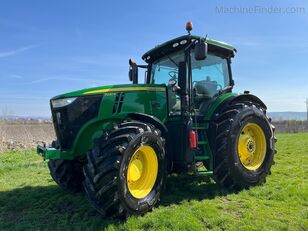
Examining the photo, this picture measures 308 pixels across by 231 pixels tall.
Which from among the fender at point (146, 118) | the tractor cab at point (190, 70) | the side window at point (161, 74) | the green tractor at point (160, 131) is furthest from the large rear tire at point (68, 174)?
the side window at point (161, 74)

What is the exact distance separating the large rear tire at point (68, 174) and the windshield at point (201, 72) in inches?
92.1

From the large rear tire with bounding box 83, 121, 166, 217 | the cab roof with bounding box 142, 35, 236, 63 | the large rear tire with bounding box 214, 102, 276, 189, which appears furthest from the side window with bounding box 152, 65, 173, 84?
the large rear tire with bounding box 83, 121, 166, 217

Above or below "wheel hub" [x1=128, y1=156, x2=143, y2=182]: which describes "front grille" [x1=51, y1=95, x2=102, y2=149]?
above

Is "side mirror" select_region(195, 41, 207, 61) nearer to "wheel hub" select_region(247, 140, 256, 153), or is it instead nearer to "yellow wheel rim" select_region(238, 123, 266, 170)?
"yellow wheel rim" select_region(238, 123, 266, 170)

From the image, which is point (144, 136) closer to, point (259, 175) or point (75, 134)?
point (75, 134)

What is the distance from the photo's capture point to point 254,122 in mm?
6531

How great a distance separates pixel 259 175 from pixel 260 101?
1.56 meters

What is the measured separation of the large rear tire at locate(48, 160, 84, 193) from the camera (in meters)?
6.42

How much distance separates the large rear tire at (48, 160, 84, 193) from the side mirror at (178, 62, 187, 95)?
235 cm

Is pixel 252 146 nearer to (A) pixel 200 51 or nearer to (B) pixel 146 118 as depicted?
(A) pixel 200 51

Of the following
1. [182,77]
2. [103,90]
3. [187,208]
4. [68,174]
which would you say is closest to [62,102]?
[103,90]

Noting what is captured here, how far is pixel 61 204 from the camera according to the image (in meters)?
5.90

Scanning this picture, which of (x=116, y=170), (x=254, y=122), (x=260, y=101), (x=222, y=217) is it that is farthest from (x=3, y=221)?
(x=260, y=101)

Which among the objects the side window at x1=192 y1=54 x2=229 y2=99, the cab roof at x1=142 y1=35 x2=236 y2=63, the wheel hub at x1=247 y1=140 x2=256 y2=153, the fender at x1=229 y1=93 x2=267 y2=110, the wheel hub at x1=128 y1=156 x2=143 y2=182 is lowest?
the wheel hub at x1=128 y1=156 x2=143 y2=182
